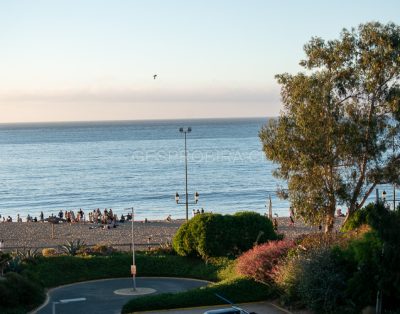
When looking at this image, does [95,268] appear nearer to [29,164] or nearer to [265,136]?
[265,136]

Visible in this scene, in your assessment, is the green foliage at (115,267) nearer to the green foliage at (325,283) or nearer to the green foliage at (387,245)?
the green foliage at (325,283)

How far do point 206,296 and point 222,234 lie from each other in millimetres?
8274

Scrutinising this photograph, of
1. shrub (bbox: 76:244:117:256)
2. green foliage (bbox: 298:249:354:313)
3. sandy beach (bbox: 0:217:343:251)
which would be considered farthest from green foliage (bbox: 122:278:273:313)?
sandy beach (bbox: 0:217:343:251)

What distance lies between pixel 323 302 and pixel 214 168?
111 metres

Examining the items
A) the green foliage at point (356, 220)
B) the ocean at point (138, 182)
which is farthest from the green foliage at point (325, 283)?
the ocean at point (138, 182)

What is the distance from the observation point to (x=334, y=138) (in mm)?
32594

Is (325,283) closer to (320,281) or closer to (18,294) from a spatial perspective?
(320,281)

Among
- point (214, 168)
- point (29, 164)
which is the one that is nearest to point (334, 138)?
point (214, 168)

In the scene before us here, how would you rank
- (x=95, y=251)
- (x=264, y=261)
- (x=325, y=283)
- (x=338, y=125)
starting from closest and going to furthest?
1. (x=325, y=283)
2. (x=264, y=261)
3. (x=338, y=125)
4. (x=95, y=251)

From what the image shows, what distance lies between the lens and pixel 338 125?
32.8 meters

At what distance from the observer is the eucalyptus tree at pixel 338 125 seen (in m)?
32.7

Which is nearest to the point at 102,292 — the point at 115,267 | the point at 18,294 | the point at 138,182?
the point at 115,267

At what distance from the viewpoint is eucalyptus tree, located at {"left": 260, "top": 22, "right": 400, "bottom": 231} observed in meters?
32.7

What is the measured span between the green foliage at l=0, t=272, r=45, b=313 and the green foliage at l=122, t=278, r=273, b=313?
4167 mm
